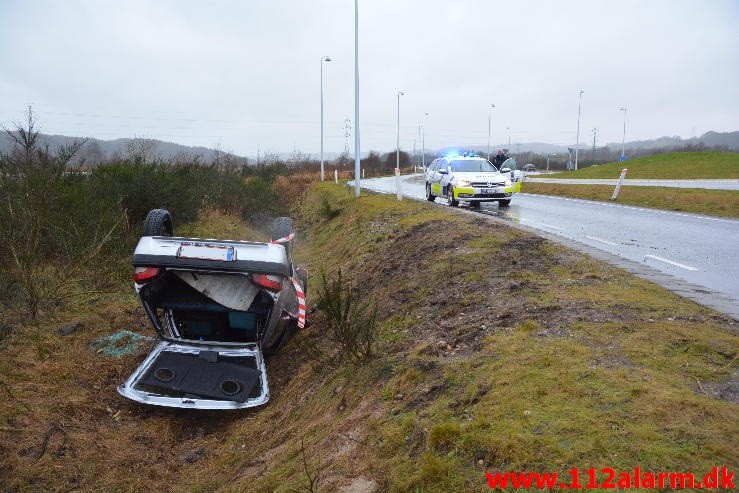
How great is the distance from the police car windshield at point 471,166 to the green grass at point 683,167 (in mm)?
19661

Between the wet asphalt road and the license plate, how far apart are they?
4764mm

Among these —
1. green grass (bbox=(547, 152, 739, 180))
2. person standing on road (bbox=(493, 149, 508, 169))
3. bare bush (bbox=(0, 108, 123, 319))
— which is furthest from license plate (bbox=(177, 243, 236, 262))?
green grass (bbox=(547, 152, 739, 180))

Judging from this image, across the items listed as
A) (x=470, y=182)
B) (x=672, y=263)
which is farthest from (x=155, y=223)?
(x=470, y=182)

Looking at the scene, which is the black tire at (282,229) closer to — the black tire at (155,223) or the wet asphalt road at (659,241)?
the black tire at (155,223)

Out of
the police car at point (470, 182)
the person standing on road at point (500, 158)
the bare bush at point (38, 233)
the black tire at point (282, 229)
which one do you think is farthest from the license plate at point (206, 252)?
the person standing on road at point (500, 158)

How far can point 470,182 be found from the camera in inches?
637

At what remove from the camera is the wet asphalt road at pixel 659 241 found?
6380 mm

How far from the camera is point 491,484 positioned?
2.63 metres

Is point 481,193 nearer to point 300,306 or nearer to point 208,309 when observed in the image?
point 300,306

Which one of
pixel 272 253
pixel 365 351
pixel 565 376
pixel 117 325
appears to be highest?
pixel 272 253

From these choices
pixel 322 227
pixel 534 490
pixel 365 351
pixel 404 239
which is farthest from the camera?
pixel 322 227

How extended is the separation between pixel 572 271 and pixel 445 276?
1.57 metres

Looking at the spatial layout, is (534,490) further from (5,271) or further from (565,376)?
(5,271)

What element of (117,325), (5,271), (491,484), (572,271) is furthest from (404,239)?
(491,484)
